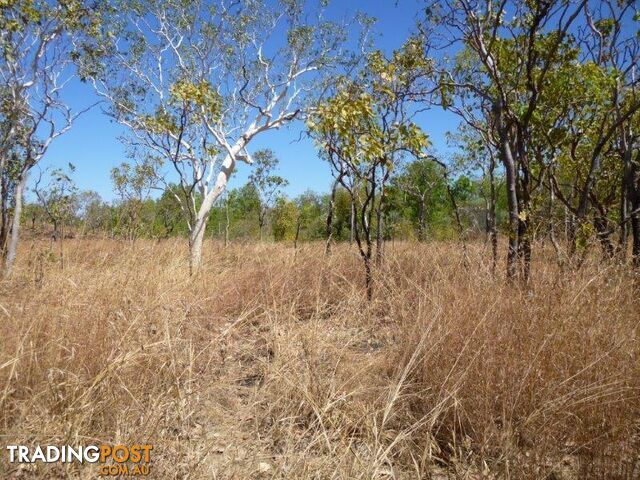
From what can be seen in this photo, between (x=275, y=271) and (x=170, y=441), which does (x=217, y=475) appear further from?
(x=275, y=271)

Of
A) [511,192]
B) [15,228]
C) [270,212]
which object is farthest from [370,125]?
[270,212]

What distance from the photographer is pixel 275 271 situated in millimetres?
5539

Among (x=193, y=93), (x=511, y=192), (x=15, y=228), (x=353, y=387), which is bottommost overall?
(x=353, y=387)

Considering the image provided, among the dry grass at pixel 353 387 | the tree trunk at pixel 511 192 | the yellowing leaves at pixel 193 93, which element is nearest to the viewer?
the dry grass at pixel 353 387

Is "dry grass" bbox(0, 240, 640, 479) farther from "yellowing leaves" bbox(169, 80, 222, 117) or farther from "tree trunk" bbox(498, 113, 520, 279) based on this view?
"yellowing leaves" bbox(169, 80, 222, 117)

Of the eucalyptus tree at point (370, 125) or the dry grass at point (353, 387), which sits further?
the eucalyptus tree at point (370, 125)

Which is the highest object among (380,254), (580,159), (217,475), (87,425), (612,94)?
(612,94)

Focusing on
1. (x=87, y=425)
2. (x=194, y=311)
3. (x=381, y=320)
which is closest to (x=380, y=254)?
(x=381, y=320)

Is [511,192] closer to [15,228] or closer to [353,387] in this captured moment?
[353,387]

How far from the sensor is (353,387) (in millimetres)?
2545

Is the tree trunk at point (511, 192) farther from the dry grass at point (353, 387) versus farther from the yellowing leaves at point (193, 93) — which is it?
the yellowing leaves at point (193, 93)

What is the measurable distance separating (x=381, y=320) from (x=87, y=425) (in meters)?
2.70

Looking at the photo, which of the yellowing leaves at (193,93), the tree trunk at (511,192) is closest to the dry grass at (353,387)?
the tree trunk at (511,192)

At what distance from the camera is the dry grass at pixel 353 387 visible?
73.5 inches
